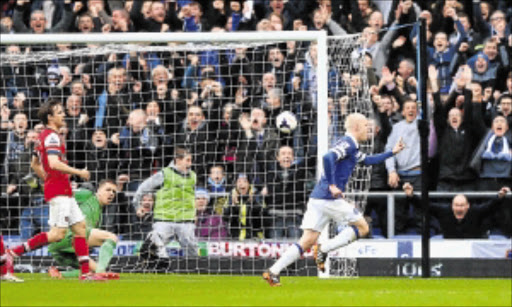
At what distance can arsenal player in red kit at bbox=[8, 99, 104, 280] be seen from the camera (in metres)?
13.8

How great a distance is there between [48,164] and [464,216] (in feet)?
21.7

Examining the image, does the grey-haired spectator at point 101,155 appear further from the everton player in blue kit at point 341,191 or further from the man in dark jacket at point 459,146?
the everton player in blue kit at point 341,191

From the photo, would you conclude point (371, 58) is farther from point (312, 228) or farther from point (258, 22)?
point (312, 228)

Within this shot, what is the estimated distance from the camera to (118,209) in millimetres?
18047

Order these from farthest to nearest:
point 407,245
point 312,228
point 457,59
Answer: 1. point 457,59
2. point 407,245
3. point 312,228

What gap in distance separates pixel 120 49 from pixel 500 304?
8777 mm

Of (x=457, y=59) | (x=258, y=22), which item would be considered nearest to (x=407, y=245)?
(x=457, y=59)

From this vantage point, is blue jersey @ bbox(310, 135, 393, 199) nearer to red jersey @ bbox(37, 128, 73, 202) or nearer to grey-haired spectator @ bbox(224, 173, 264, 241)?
red jersey @ bbox(37, 128, 73, 202)

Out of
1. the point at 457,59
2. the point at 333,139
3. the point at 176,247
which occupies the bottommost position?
the point at 176,247

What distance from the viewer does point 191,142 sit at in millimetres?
18312

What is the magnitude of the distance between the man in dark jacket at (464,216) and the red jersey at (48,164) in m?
5.52

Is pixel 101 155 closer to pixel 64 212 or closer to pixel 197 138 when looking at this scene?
pixel 197 138

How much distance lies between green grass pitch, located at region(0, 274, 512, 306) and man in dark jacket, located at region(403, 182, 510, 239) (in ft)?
7.12

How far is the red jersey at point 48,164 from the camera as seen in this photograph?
1377cm
